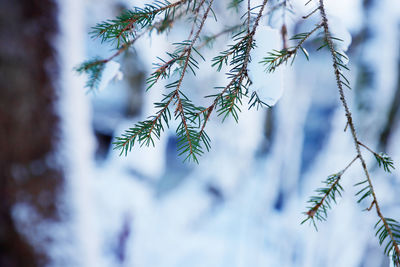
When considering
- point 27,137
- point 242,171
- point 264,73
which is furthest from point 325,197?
point 242,171

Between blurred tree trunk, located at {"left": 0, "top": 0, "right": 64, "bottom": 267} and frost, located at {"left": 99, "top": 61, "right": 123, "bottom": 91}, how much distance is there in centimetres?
122

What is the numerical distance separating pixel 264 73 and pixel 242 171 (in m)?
2.54

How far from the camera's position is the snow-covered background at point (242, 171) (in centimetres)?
154

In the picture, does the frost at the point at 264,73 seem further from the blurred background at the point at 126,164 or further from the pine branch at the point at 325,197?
the blurred background at the point at 126,164

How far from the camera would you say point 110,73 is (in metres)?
0.60

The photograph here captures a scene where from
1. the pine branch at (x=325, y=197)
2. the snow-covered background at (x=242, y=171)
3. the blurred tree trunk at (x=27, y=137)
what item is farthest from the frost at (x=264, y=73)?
the blurred tree trunk at (x=27, y=137)

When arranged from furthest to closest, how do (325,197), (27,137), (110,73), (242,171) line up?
(242,171), (27,137), (110,73), (325,197)

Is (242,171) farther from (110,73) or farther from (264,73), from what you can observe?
(264,73)

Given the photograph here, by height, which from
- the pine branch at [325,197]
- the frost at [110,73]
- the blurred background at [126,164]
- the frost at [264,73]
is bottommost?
the pine branch at [325,197]

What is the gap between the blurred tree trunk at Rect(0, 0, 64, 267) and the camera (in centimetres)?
161

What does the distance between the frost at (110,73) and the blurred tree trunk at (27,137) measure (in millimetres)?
1222

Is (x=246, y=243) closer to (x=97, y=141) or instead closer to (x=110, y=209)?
(x=110, y=209)

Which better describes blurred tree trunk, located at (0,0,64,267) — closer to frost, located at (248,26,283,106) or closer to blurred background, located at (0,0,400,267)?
blurred background, located at (0,0,400,267)

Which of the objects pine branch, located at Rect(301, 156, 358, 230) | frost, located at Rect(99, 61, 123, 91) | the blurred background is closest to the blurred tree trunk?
the blurred background
